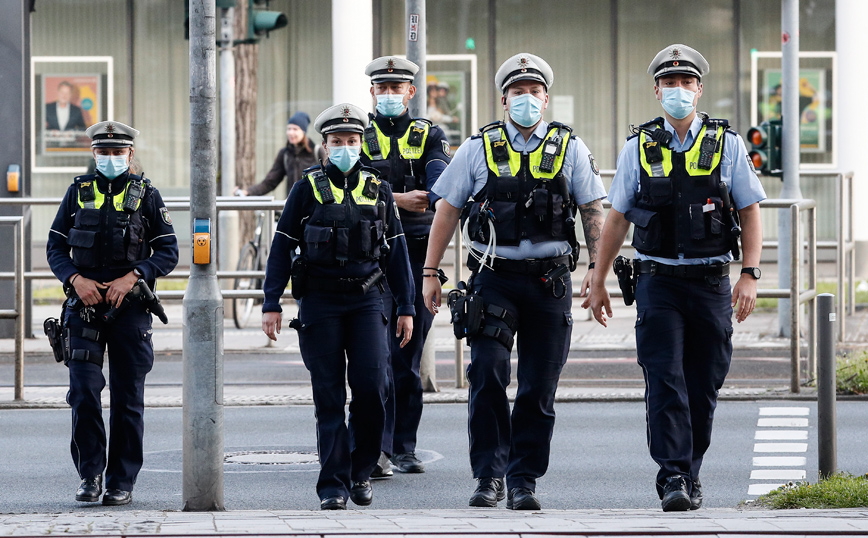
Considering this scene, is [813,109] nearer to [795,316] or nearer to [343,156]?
[795,316]

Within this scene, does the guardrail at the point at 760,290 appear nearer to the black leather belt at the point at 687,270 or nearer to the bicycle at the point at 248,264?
the bicycle at the point at 248,264

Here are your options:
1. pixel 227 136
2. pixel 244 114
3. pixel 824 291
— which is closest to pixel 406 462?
pixel 227 136

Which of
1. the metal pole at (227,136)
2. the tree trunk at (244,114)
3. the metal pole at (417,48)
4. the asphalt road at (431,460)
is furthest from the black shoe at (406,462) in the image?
the tree trunk at (244,114)

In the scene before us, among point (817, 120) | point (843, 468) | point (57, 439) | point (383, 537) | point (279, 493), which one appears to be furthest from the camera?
point (817, 120)

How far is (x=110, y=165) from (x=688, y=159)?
291 centimetres

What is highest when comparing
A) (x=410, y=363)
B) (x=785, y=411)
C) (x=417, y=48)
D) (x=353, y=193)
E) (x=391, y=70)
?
(x=417, y=48)

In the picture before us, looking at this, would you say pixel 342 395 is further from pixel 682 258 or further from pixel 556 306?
pixel 682 258

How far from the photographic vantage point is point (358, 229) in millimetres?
7125

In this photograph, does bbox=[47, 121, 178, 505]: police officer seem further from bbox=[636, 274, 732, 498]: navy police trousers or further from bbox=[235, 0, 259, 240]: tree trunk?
bbox=[235, 0, 259, 240]: tree trunk

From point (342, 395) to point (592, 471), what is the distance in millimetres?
1997

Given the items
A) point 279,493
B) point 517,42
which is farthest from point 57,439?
point 517,42

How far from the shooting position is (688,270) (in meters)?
6.81

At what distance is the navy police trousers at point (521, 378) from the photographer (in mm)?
6918

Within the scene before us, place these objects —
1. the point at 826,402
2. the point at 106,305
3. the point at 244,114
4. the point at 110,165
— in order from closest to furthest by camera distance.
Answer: the point at 826,402, the point at 106,305, the point at 110,165, the point at 244,114
